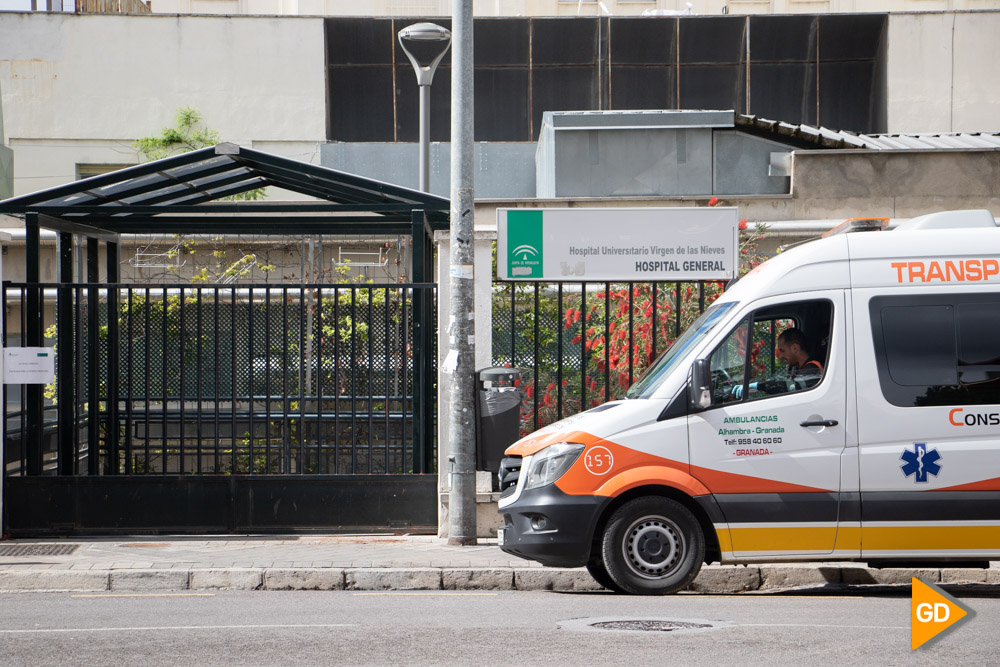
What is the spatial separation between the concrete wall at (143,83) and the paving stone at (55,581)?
21.2 meters

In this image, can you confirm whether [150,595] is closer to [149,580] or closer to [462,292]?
[149,580]

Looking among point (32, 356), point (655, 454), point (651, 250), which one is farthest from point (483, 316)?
point (32, 356)

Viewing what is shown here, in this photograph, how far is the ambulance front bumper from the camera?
734 centimetres

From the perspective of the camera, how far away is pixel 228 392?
516 inches

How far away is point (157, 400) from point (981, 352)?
846 cm

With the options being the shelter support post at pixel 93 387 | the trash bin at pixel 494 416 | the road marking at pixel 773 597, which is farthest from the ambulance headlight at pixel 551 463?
the shelter support post at pixel 93 387

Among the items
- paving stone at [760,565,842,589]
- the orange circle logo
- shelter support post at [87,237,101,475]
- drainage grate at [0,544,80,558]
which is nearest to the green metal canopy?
shelter support post at [87,237,101,475]

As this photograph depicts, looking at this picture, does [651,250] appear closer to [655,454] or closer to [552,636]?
[655,454]

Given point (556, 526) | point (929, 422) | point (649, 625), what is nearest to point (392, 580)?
point (556, 526)

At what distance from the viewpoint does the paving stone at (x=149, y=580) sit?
8.12 metres

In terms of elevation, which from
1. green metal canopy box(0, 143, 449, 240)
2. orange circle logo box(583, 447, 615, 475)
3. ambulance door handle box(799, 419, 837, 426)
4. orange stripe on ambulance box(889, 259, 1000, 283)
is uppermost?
green metal canopy box(0, 143, 449, 240)

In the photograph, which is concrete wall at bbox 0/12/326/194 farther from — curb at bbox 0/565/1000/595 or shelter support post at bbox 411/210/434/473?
curb at bbox 0/565/1000/595

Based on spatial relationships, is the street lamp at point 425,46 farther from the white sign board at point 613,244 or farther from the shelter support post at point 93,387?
the shelter support post at point 93,387

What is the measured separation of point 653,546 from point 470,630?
1.74 meters
